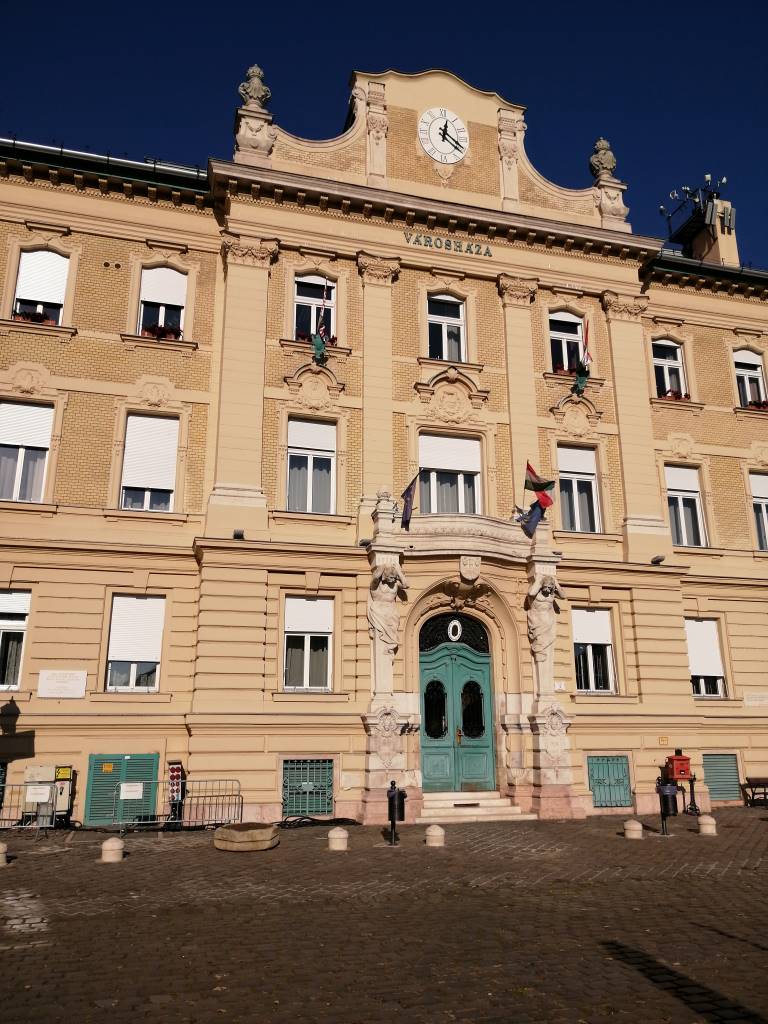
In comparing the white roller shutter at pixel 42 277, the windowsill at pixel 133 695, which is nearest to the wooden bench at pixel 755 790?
the windowsill at pixel 133 695

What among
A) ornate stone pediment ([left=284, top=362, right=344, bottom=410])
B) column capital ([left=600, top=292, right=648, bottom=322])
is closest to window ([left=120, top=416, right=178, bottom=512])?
ornate stone pediment ([left=284, top=362, right=344, bottom=410])

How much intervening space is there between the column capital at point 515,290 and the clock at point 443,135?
395 cm

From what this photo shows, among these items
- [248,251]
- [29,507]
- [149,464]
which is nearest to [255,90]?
[248,251]

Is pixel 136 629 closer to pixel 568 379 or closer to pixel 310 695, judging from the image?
pixel 310 695

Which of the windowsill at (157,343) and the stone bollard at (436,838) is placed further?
the windowsill at (157,343)

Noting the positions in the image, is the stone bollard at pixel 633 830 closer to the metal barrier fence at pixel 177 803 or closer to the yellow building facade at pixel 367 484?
the yellow building facade at pixel 367 484

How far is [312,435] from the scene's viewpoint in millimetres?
20375

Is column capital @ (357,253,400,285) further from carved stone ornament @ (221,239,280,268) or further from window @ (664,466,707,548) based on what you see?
window @ (664,466,707,548)

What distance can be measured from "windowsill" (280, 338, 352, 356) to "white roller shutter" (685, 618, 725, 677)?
39.4 feet

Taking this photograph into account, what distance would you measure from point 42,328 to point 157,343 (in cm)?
268

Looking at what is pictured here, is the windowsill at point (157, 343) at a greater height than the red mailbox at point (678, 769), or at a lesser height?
greater

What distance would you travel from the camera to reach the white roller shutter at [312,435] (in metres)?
20.2

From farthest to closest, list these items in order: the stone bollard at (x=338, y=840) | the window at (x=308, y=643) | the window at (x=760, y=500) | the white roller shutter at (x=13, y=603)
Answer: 1. the window at (x=760, y=500)
2. the window at (x=308, y=643)
3. the white roller shutter at (x=13, y=603)
4. the stone bollard at (x=338, y=840)

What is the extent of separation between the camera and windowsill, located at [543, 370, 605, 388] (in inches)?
884
